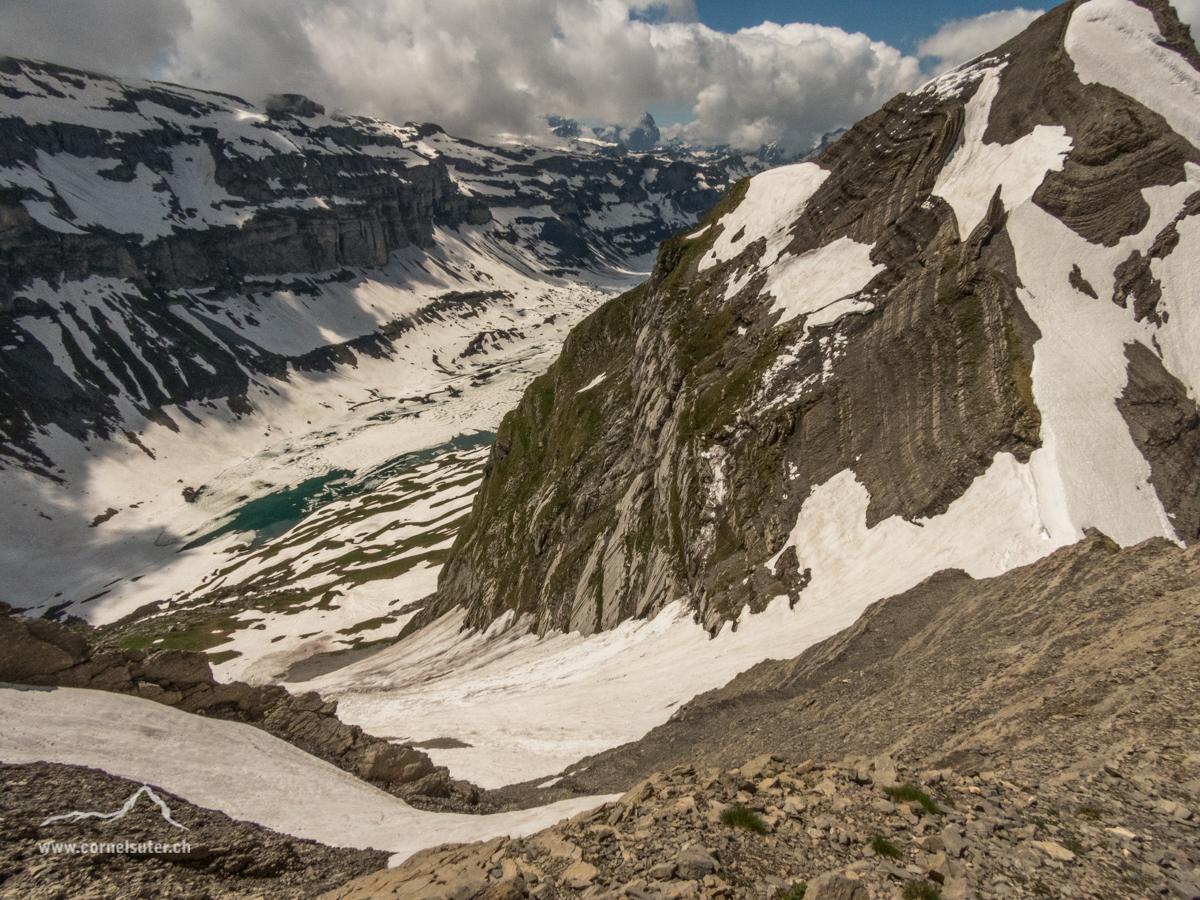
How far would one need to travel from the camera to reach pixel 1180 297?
31781mm

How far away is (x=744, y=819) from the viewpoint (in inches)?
471

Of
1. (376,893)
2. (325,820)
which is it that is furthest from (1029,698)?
(325,820)

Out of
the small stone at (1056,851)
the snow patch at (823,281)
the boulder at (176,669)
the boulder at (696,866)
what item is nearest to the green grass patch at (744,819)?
the boulder at (696,866)

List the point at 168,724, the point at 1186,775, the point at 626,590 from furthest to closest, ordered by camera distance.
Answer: the point at 626,590
the point at 168,724
the point at 1186,775

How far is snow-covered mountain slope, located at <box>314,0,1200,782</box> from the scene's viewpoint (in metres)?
28.3

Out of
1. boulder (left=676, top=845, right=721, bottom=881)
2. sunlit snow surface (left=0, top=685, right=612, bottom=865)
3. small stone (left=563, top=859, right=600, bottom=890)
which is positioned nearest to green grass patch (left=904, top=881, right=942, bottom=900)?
boulder (left=676, top=845, right=721, bottom=881)

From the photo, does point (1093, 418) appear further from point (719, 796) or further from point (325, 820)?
point (325, 820)

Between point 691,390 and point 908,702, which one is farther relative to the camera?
point 691,390

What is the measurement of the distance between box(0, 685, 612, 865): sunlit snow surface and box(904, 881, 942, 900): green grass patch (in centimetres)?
1168

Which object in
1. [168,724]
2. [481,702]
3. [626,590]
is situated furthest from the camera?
[626,590]

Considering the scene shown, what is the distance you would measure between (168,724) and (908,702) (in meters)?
26.4

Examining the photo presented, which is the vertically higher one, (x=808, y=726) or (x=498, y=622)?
(x=498, y=622)

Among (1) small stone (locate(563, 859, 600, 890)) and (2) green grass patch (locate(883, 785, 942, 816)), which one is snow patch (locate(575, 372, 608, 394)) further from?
(1) small stone (locate(563, 859, 600, 890))

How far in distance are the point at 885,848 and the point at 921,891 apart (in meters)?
1.18
